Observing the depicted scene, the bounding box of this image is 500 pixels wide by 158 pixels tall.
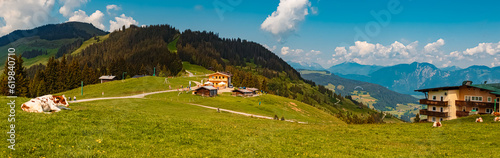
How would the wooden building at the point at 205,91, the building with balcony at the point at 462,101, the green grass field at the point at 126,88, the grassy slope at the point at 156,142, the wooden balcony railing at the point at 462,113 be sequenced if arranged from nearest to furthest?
the grassy slope at the point at 156,142 < the building with balcony at the point at 462,101 < the wooden balcony railing at the point at 462,113 < the green grass field at the point at 126,88 < the wooden building at the point at 205,91

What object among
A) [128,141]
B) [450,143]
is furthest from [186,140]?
[450,143]

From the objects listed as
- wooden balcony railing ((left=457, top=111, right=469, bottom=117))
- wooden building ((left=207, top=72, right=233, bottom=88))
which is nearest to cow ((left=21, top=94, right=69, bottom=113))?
wooden balcony railing ((left=457, top=111, right=469, bottom=117))

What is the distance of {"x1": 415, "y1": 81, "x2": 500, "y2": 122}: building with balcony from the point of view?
5591 centimetres

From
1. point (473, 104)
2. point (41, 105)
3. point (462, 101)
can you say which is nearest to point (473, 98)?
point (473, 104)

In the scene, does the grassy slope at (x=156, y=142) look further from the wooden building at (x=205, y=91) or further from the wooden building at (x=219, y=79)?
the wooden building at (x=219, y=79)

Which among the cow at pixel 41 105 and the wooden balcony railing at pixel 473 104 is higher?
the cow at pixel 41 105

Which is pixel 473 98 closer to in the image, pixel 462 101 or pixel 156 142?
pixel 462 101

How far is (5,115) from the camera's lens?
57.2ft

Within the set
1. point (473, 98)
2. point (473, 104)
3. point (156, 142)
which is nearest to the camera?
point (156, 142)

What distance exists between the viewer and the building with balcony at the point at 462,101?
183 feet

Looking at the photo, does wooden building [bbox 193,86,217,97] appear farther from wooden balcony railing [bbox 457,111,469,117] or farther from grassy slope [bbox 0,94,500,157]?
wooden balcony railing [bbox 457,111,469,117]

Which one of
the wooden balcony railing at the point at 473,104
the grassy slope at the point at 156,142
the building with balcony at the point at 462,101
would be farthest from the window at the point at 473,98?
the grassy slope at the point at 156,142

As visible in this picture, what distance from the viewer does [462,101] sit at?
58781 mm

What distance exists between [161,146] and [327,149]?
11.4 meters
